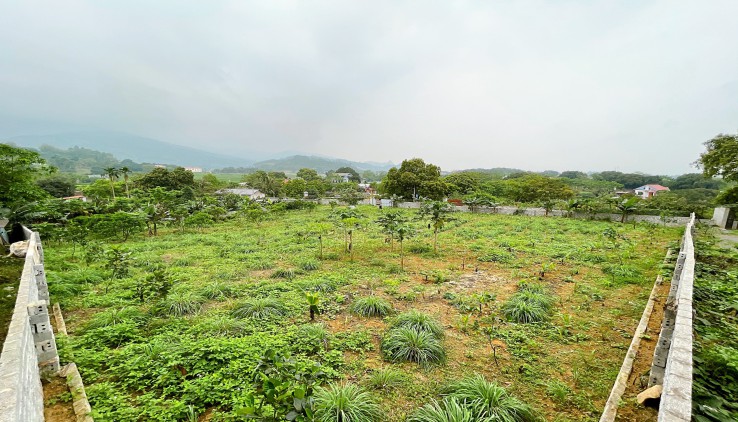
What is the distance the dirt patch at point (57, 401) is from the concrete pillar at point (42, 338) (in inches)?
9.2

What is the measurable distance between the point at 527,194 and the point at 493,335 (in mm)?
39833

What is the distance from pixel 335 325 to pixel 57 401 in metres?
4.15

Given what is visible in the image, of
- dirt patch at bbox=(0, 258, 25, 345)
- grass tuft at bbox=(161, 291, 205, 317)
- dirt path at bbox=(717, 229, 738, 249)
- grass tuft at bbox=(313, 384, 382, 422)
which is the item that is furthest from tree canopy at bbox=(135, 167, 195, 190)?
dirt path at bbox=(717, 229, 738, 249)

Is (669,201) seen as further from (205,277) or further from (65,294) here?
(65,294)

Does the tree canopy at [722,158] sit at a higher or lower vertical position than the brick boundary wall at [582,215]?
higher

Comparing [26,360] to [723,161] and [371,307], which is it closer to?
[371,307]

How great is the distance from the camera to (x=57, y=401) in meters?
3.92

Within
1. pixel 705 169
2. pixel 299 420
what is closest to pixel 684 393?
pixel 299 420

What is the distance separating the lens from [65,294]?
7520 mm

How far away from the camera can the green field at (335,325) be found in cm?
417

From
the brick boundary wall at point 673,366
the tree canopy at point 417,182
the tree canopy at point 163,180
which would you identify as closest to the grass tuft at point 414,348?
the brick boundary wall at point 673,366

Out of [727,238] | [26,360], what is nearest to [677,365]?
[26,360]

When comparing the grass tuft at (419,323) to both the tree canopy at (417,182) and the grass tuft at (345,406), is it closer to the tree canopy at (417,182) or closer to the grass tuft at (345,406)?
the grass tuft at (345,406)

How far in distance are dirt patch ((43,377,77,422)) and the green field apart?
0.23 metres
